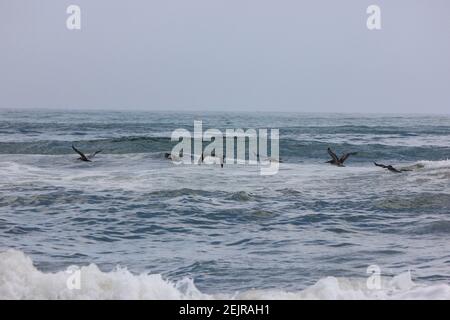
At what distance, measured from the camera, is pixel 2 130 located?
3900cm

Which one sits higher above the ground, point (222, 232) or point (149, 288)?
point (149, 288)

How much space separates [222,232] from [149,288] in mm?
3772

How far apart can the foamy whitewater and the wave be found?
18 mm

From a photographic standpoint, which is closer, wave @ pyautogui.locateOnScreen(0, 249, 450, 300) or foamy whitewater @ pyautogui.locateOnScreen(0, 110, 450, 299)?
wave @ pyautogui.locateOnScreen(0, 249, 450, 300)

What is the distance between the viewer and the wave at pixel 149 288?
6648 millimetres

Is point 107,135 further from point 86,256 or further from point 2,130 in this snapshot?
point 86,256

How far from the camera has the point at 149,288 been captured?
268 inches

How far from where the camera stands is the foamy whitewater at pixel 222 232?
7.12 m

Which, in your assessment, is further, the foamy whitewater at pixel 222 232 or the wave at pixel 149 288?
the foamy whitewater at pixel 222 232

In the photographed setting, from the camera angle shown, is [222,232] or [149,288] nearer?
[149,288]

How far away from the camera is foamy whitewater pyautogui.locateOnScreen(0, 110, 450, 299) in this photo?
712 centimetres

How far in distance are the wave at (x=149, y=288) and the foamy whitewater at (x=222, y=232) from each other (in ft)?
0.06

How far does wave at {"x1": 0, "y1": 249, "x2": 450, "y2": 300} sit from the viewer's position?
6.65 metres
